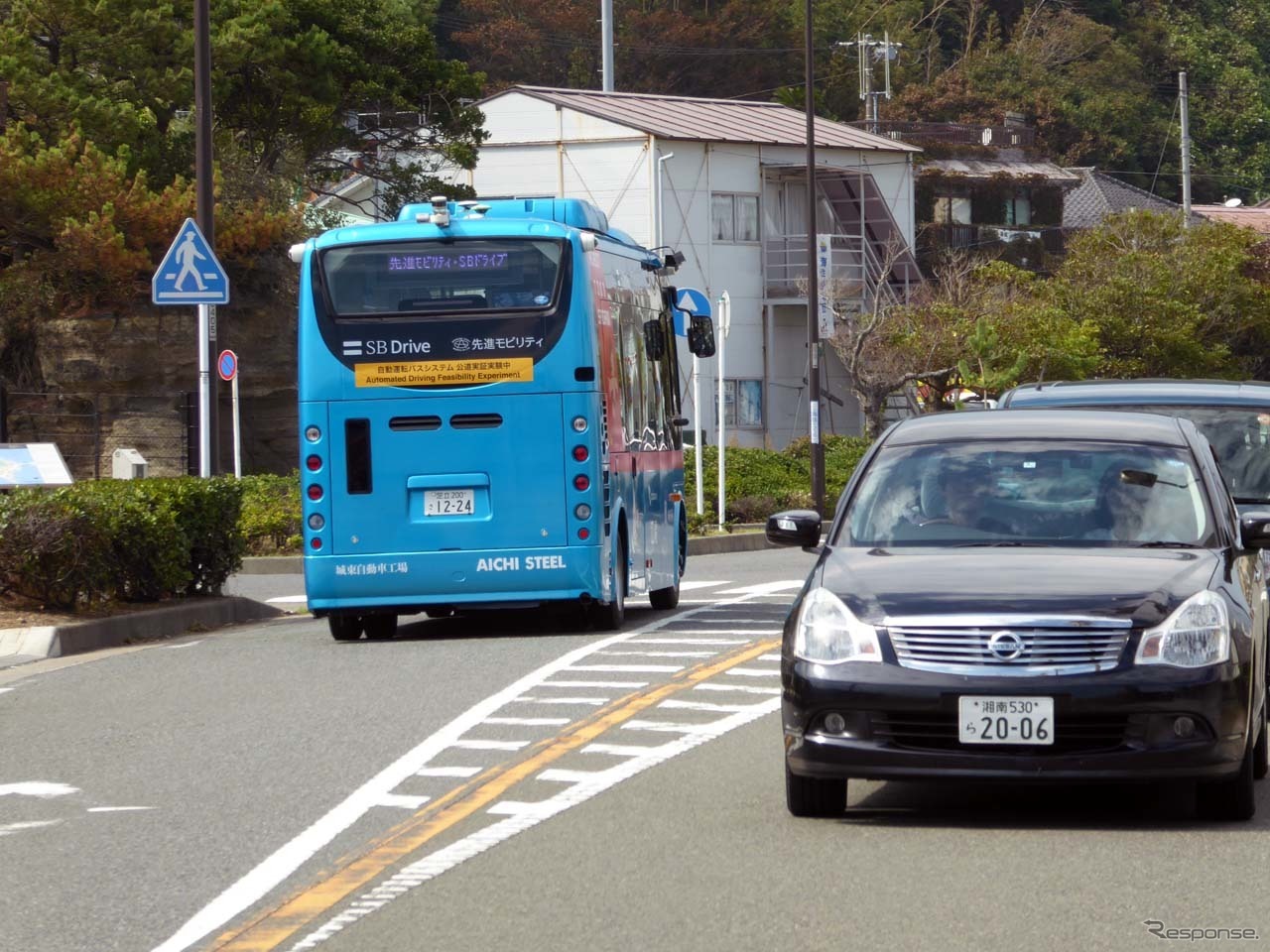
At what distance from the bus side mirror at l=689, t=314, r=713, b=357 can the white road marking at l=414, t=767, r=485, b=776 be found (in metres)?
10.9

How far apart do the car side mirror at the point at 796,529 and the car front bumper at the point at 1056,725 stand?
1464 mm

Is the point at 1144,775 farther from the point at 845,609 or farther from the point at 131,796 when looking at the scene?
the point at 131,796

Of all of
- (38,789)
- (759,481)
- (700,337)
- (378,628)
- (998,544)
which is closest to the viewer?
(998,544)

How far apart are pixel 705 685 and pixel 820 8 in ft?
244

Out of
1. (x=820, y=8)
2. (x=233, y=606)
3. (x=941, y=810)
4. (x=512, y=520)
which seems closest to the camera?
(x=941, y=810)

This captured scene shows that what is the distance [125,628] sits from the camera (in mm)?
17422

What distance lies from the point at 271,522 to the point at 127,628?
39.1 feet

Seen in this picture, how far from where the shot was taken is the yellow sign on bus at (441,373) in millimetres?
16953

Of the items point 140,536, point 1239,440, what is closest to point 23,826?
point 1239,440

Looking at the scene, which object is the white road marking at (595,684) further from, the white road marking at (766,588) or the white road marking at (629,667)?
the white road marking at (766,588)

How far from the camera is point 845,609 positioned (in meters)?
8.38

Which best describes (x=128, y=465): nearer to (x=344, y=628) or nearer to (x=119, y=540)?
(x=119, y=540)

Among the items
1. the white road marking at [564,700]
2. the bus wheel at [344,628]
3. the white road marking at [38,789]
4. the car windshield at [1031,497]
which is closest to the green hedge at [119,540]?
the bus wheel at [344,628]

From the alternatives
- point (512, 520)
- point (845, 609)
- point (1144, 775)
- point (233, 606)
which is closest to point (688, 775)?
point (845, 609)
